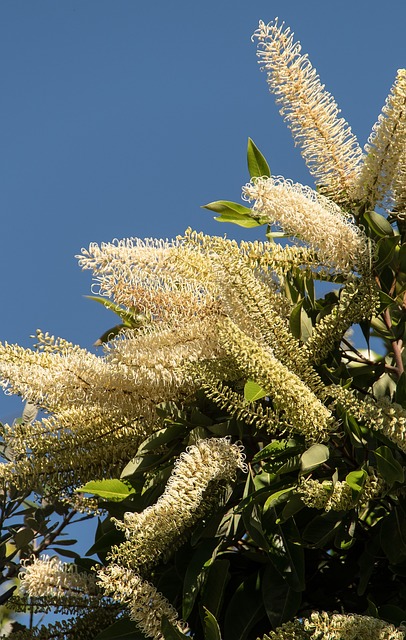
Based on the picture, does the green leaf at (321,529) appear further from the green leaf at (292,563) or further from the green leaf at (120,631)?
the green leaf at (120,631)

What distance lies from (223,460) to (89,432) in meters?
0.29

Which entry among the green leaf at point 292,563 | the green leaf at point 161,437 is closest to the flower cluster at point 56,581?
the green leaf at point 161,437

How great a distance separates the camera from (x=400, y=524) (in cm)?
150

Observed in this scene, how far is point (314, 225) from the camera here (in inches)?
58.2

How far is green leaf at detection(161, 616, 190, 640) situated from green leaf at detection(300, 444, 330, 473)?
314 mm

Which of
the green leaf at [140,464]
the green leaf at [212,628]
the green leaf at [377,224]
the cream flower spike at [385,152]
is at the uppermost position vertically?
the cream flower spike at [385,152]

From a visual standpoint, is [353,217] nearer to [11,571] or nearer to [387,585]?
[387,585]

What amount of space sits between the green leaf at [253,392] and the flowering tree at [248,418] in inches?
0.6

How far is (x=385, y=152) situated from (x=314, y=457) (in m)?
0.55

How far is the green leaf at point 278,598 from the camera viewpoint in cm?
153

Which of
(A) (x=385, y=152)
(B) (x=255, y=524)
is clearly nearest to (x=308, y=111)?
(A) (x=385, y=152)

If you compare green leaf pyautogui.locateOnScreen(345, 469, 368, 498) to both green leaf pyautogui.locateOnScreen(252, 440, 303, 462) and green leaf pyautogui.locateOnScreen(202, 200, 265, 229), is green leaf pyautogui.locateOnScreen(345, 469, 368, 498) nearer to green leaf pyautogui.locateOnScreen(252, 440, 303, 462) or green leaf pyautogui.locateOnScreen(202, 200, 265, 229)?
green leaf pyautogui.locateOnScreen(252, 440, 303, 462)

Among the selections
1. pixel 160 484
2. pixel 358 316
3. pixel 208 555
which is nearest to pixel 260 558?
pixel 208 555

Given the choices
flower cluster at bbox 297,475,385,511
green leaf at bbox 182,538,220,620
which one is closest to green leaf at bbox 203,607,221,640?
green leaf at bbox 182,538,220,620
